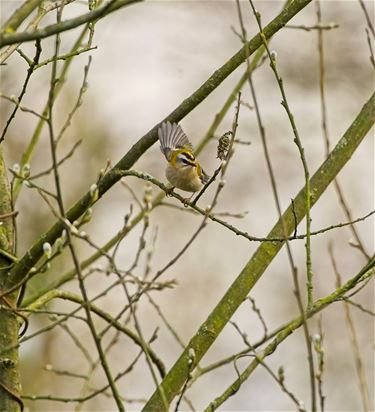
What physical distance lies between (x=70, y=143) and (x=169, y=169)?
7.26 m

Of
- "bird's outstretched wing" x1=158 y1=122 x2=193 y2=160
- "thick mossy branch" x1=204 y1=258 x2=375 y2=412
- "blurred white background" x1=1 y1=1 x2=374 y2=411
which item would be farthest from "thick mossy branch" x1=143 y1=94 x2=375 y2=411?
"blurred white background" x1=1 y1=1 x2=374 y2=411

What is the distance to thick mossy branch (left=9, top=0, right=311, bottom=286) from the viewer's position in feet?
8.43

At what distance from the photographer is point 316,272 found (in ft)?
32.7

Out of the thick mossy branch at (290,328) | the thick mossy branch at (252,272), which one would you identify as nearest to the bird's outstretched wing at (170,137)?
the thick mossy branch at (252,272)

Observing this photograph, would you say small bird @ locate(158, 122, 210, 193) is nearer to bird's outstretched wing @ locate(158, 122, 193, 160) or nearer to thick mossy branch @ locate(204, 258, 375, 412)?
bird's outstretched wing @ locate(158, 122, 193, 160)

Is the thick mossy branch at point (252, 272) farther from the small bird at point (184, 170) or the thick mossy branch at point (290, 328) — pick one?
the small bird at point (184, 170)

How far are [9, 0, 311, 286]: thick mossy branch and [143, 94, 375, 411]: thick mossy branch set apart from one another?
437 mm

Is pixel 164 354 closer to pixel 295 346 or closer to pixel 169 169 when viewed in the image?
pixel 295 346

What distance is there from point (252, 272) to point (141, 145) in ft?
1.72

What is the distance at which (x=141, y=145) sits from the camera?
2705 mm

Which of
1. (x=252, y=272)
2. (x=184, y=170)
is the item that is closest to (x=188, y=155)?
(x=184, y=170)

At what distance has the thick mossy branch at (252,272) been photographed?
2531 mm

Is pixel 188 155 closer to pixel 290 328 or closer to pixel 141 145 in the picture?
pixel 141 145

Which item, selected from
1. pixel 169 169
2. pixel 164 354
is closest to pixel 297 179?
pixel 164 354
